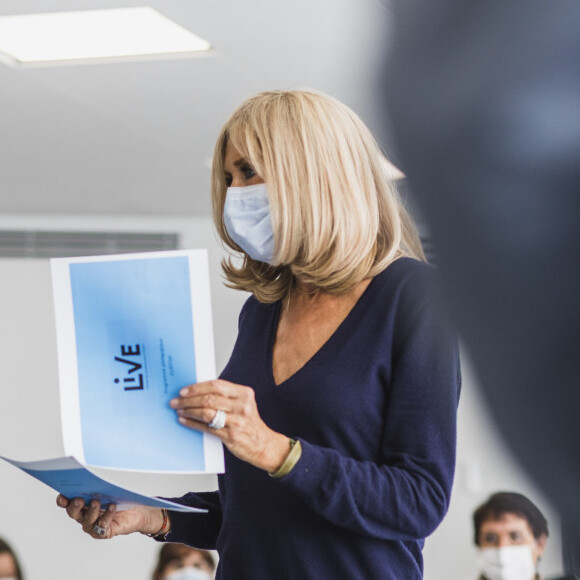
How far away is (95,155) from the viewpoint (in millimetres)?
4805

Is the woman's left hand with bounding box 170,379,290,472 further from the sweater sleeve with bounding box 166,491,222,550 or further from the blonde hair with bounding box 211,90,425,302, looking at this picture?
the sweater sleeve with bounding box 166,491,222,550

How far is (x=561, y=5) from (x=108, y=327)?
3.31 ft

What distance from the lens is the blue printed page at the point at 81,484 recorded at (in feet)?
3.74

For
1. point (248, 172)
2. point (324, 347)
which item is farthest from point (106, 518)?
point (248, 172)

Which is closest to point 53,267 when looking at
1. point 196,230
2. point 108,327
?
point 108,327

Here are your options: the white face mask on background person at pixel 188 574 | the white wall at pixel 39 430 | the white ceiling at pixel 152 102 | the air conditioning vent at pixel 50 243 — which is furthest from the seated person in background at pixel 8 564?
the white ceiling at pixel 152 102

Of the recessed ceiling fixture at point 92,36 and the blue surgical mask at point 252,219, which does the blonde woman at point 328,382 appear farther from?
the recessed ceiling fixture at point 92,36

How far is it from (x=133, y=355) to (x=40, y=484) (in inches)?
204

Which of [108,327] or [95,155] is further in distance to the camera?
[95,155]

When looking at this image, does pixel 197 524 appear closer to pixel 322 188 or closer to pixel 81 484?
pixel 81 484

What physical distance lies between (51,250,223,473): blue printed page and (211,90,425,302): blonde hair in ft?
0.52

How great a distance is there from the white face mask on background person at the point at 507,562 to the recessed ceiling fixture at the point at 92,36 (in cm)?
291

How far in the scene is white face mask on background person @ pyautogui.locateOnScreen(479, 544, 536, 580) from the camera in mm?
4616

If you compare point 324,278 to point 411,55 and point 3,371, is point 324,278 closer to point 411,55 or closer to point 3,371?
point 411,55
